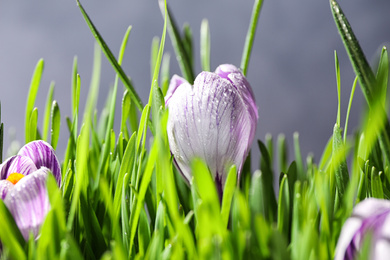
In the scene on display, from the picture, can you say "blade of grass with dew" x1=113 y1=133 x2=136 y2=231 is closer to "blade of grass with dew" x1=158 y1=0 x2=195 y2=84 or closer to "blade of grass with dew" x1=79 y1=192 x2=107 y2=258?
"blade of grass with dew" x1=79 y1=192 x2=107 y2=258

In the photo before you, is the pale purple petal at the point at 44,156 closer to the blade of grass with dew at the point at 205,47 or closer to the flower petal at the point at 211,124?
the flower petal at the point at 211,124

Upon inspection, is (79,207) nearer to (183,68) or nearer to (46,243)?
(46,243)

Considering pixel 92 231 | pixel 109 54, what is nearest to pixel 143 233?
pixel 92 231

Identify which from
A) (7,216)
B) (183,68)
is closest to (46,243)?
(7,216)

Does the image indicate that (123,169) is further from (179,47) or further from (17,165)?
(179,47)

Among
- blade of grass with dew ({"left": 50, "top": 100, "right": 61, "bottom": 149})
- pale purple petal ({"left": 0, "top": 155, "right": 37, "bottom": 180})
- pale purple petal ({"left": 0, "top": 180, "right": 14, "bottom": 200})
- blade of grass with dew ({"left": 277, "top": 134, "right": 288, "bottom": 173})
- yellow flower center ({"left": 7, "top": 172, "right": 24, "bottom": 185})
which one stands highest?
blade of grass with dew ({"left": 50, "top": 100, "right": 61, "bottom": 149})

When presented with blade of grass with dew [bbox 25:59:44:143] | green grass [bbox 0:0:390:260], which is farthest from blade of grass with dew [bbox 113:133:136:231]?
blade of grass with dew [bbox 25:59:44:143]
